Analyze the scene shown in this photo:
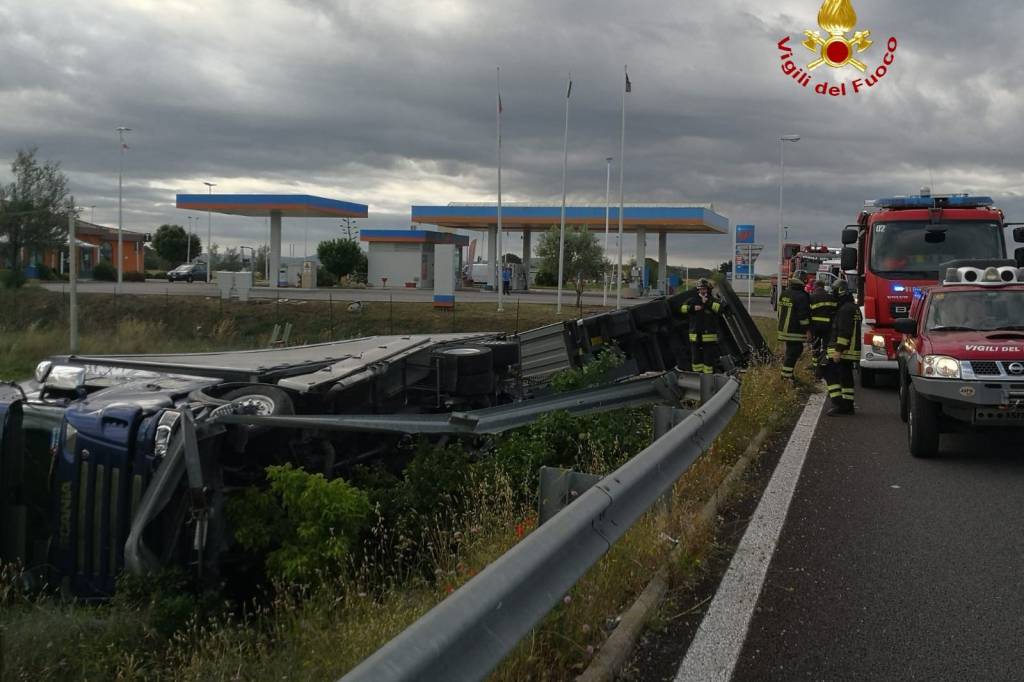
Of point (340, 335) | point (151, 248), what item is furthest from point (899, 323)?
point (151, 248)

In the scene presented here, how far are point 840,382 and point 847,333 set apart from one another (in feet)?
2.40

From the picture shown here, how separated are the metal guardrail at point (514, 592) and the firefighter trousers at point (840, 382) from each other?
317 inches

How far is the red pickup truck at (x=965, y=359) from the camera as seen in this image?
8523mm

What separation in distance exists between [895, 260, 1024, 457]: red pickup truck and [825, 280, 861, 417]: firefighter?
5.14ft

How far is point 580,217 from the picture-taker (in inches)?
2298

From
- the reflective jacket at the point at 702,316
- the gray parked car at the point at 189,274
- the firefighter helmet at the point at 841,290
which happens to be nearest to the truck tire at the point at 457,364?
the reflective jacket at the point at 702,316

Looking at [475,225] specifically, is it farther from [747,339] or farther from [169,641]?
[169,641]

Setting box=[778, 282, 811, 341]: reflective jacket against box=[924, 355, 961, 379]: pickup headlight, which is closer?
box=[924, 355, 961, 379]: pickup headlight

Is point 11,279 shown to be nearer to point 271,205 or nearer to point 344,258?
point 271,205

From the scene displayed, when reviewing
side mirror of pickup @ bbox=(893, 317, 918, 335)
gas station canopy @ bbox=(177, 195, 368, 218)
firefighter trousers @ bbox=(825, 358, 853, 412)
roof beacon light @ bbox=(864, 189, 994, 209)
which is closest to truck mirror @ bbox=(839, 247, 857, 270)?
roof beacon light @ bbox=(864, 189, 994, 209)

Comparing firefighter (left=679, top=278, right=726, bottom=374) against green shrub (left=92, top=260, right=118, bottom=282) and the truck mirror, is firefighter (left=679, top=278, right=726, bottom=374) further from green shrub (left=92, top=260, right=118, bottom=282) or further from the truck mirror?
green shrub (left=92, top=260, right=118, bottom=282)

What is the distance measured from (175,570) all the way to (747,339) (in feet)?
37.2

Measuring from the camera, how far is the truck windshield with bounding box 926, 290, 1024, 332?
9.76 metres

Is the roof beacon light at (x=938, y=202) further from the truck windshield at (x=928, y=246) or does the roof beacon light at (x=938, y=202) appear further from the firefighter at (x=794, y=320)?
the firefighter at (x=794, y=320)
